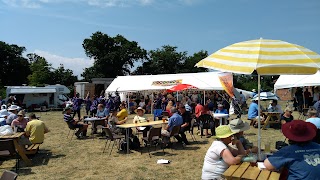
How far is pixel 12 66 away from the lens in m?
48.8

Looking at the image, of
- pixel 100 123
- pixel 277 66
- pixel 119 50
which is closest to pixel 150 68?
Answer: pixel 119 50

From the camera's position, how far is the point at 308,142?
10.1 ft

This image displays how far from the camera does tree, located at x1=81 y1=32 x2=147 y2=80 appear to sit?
181 ft

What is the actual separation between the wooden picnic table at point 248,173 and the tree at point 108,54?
51.9m

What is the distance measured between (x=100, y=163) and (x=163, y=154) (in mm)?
1743

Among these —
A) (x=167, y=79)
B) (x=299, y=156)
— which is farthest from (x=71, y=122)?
(x=167, y=79)

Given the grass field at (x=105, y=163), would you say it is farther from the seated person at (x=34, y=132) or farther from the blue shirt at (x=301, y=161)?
the blue shirt at (x=301, y=161)

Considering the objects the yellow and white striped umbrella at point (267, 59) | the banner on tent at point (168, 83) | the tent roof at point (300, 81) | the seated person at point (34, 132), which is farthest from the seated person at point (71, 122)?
the tent roof at point (300, 81)

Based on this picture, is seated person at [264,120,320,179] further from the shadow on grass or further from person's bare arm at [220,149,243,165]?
the shadow on grass

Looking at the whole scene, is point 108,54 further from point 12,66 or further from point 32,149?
point 32,149

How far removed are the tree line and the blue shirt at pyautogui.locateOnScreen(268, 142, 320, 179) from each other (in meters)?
48.3

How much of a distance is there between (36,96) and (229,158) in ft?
84.8

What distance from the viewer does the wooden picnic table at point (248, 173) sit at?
3.38 m

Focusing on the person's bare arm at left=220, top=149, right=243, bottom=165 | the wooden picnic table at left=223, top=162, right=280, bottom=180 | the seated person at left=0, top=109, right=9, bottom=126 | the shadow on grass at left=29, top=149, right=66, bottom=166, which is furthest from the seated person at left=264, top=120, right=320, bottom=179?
the seated person at left=0, top=109, right=9, bottom=126
